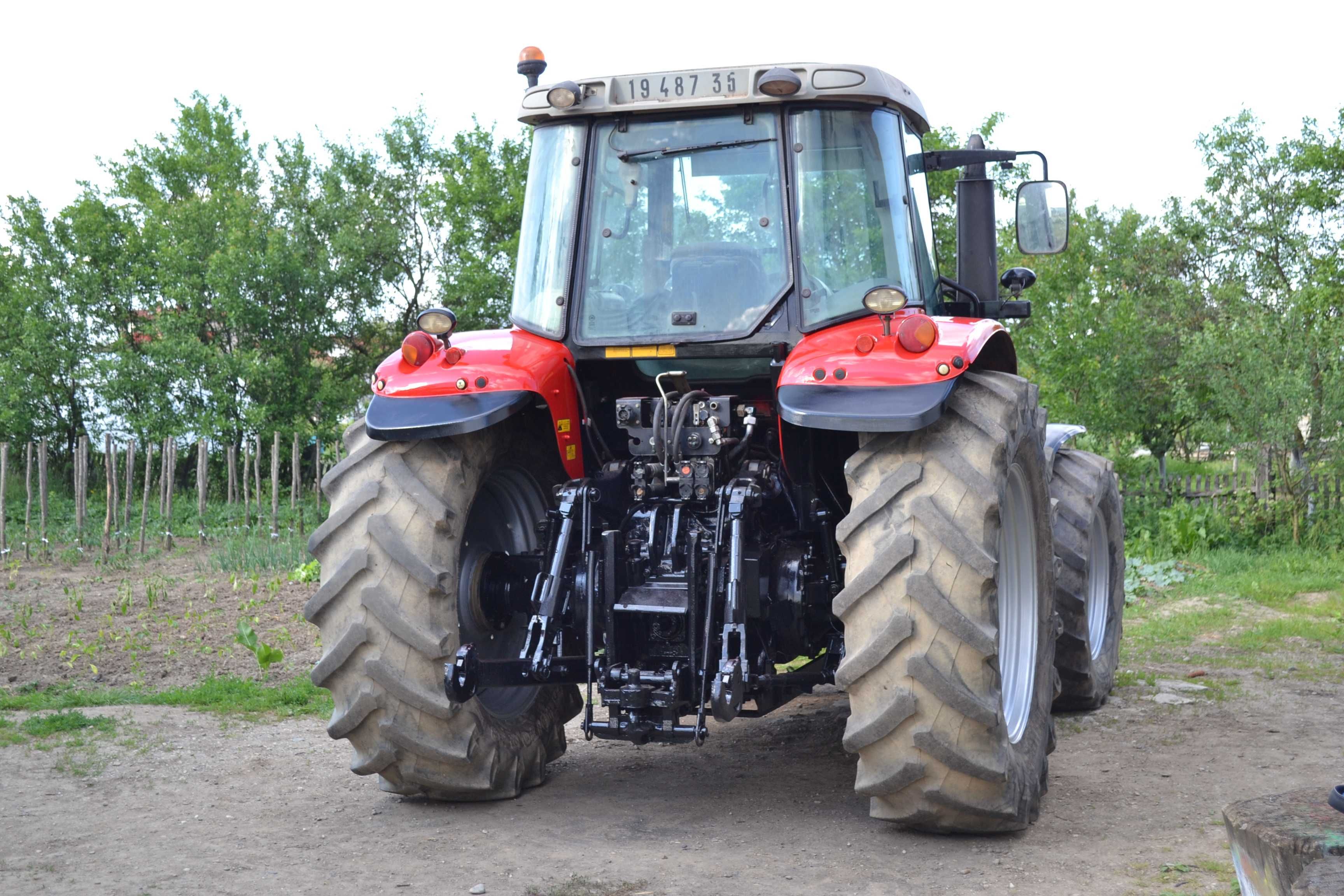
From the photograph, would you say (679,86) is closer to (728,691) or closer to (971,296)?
(971,296)

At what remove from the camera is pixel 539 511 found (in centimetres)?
543

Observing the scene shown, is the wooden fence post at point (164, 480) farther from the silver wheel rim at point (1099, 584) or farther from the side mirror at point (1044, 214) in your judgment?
the side mirror at point (1044, 214)

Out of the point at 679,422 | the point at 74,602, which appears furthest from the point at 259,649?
the point at 679,422

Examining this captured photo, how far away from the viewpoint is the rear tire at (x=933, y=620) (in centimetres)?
400

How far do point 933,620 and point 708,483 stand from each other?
102 centimetres

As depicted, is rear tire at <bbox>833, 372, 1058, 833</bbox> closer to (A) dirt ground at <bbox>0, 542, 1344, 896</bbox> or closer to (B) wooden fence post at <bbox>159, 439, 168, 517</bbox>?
(A) dirt ground at <bbox>0, 542, 1344, 896</bbox>

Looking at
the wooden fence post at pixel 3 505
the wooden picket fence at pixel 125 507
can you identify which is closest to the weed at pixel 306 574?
the wooden picket fence at pixel 125 507

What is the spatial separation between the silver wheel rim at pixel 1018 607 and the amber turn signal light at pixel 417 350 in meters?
2.24

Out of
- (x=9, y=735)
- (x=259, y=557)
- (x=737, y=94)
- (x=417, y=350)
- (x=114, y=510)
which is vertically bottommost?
(x=9, y=735)

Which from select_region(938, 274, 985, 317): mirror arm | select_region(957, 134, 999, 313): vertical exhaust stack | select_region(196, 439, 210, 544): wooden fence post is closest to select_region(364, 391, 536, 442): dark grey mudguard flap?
select_region(938, 274, 985, 317): mirror arm

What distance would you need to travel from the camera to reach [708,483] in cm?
463

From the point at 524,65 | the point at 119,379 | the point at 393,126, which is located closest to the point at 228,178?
the point at 393,126

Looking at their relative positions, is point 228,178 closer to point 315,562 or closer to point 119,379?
point 119,379

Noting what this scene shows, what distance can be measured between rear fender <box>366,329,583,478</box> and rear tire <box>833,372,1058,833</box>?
123 centimetres
